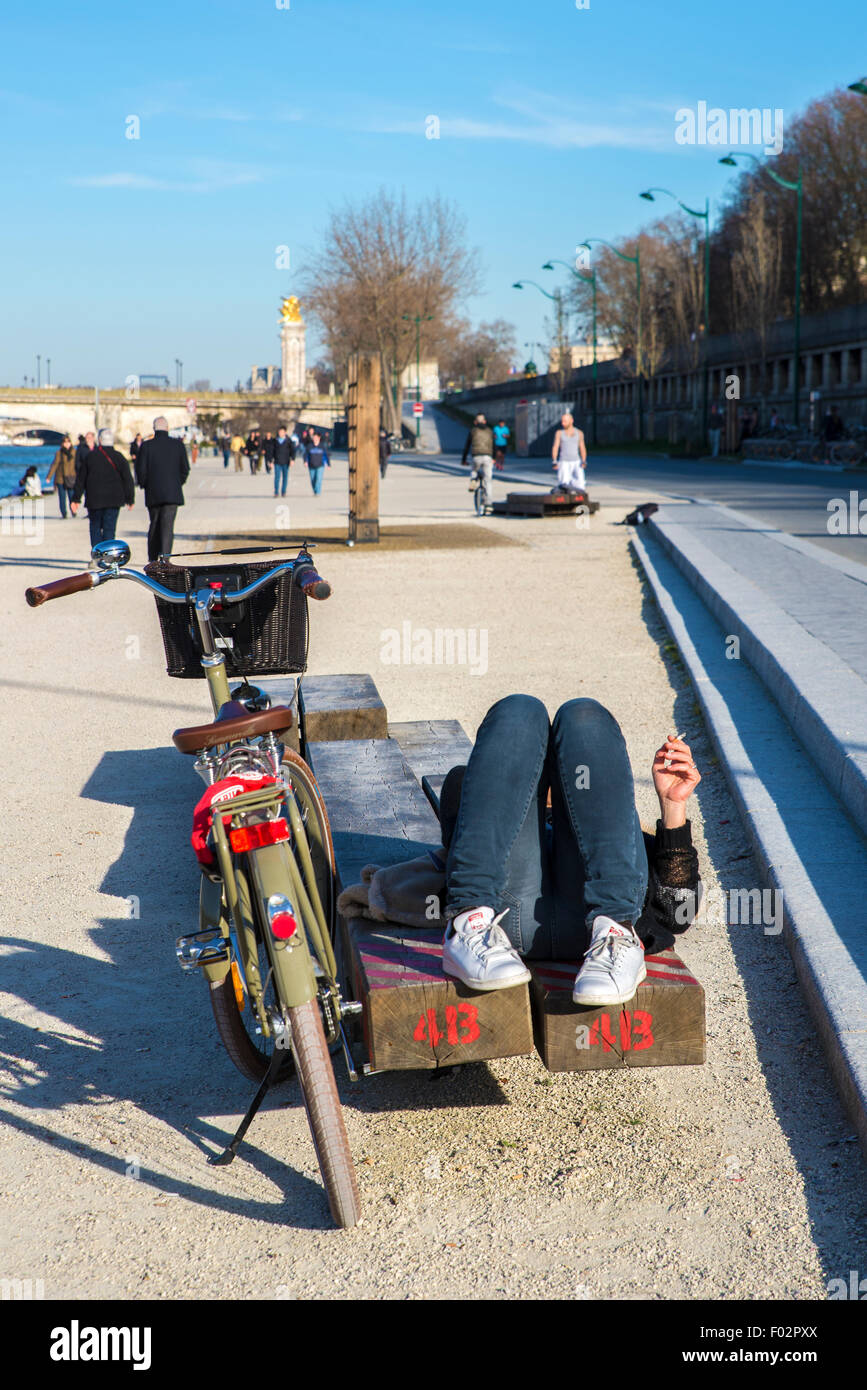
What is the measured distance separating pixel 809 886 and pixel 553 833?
1571 mm

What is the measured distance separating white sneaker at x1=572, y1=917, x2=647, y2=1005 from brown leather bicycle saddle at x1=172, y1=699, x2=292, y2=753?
833mm

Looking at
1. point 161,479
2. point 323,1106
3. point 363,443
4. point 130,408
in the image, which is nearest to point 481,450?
point 363,443

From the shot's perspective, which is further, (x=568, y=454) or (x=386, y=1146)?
(x=568, y=454)

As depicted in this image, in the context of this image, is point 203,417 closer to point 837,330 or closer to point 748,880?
point 837,330

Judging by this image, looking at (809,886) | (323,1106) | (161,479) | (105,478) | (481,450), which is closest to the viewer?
(323,1106)

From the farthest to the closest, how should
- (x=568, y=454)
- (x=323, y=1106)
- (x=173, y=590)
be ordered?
1. (x=568, y=454)
2. (x=173, y=590)
3. (x=323, y=1106)

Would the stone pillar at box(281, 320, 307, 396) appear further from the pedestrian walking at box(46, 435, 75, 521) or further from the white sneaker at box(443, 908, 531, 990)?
the white sneaker at box(443, 908, 531, 990)

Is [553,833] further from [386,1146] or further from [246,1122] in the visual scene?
[246,1122]

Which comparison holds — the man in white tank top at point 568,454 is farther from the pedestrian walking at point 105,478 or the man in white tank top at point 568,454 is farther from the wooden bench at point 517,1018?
the wooden bench at point 517,1018

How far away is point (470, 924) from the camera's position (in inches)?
119

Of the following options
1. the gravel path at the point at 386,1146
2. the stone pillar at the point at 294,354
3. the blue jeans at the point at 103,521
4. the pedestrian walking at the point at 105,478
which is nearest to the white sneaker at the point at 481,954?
the gravel path at the point at 386,1146

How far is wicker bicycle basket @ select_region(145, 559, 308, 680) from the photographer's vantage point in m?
3.86

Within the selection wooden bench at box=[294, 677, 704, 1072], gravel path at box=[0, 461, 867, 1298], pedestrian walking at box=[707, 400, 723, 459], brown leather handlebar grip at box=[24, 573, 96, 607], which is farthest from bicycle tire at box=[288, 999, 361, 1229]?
pedestrian walking at box=[707, 400, 723, 459]

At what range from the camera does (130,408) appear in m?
122
